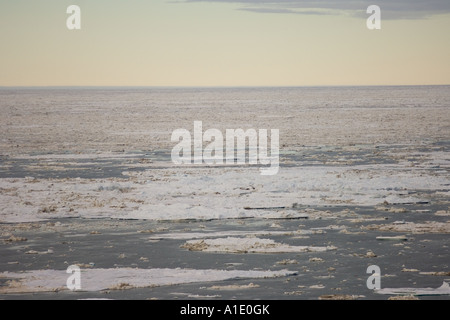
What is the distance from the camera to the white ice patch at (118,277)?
9492 millimetres

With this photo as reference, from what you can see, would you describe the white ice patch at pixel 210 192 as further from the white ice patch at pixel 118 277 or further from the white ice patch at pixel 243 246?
the white ice patch at pixel 118 277

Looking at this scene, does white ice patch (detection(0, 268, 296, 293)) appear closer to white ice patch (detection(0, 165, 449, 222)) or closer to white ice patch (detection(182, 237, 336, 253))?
white ice patch (detection(182, 237, 336, 253))

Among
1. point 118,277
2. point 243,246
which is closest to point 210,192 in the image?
point 243,246

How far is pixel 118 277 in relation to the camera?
9.98 m

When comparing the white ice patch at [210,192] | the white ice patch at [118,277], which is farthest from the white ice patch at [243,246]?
the white ice patch at [210,192]

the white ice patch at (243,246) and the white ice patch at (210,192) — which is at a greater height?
the white ice patch at (210,192)

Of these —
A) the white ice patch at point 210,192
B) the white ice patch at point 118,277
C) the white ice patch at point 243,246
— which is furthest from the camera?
the white ice patch at point 210,192

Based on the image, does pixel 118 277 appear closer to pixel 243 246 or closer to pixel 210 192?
pixel 243 246

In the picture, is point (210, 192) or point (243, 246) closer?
point (243, 246)

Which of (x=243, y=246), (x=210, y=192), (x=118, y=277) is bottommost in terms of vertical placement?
(x=118, y=277)

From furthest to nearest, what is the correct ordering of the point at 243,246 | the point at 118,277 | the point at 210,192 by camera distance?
1. the point at 210,192
2. the point at 243,246
3. the point at 118,277

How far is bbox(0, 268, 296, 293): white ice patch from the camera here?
31.1 ft

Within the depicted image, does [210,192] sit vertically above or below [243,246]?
above

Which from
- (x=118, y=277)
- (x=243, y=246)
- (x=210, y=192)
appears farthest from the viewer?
(x=210, y=192)
